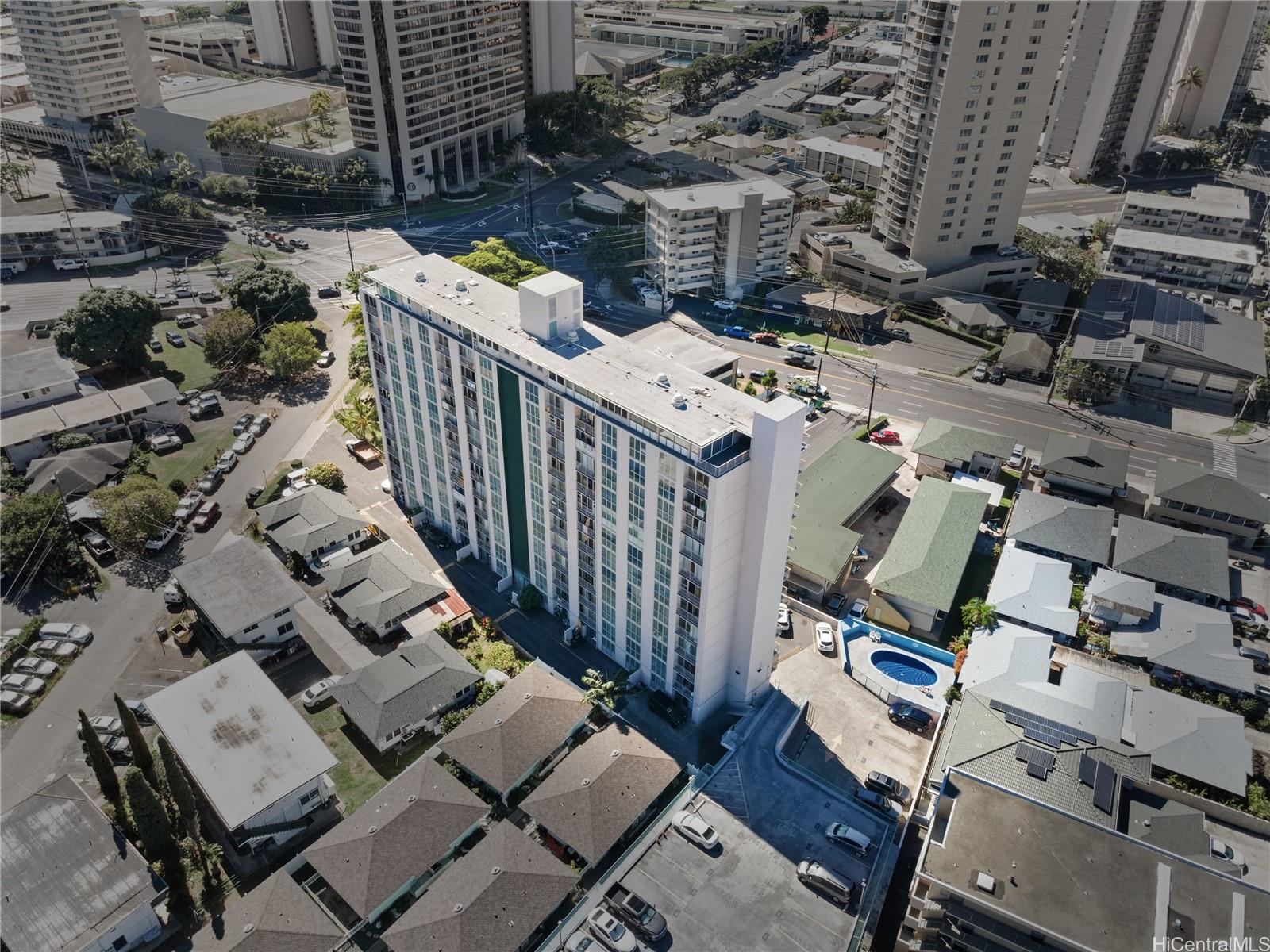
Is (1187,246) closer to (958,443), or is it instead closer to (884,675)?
(958,443)

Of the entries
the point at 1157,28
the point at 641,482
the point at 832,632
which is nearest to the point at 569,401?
the point at 641,482

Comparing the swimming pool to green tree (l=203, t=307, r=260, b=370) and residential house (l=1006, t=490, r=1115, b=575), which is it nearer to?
residential house (l=1006, t=490, r=1115, b=575)

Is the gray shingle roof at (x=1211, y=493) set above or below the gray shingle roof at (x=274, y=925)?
above

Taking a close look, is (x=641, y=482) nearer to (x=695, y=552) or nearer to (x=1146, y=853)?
(x=695, y=552)

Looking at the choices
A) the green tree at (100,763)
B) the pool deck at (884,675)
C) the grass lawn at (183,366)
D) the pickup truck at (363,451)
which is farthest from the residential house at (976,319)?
the green tree at (100,763)

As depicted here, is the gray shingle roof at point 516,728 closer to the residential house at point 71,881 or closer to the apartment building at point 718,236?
the residential house at point 71,881

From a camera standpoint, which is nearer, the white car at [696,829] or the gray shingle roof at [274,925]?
the gray shingle roof at [274,925]

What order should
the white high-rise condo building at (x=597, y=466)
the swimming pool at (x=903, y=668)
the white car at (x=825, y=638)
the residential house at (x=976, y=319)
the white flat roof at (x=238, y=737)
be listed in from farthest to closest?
the residential house at (x=976, y=319)
the white car at (x=825, y=638)
the swimming pool at (x=903, y=668)
the white flat roof at (x=238, y=737)
the white high-rise condo building at (x=597, y=466)
